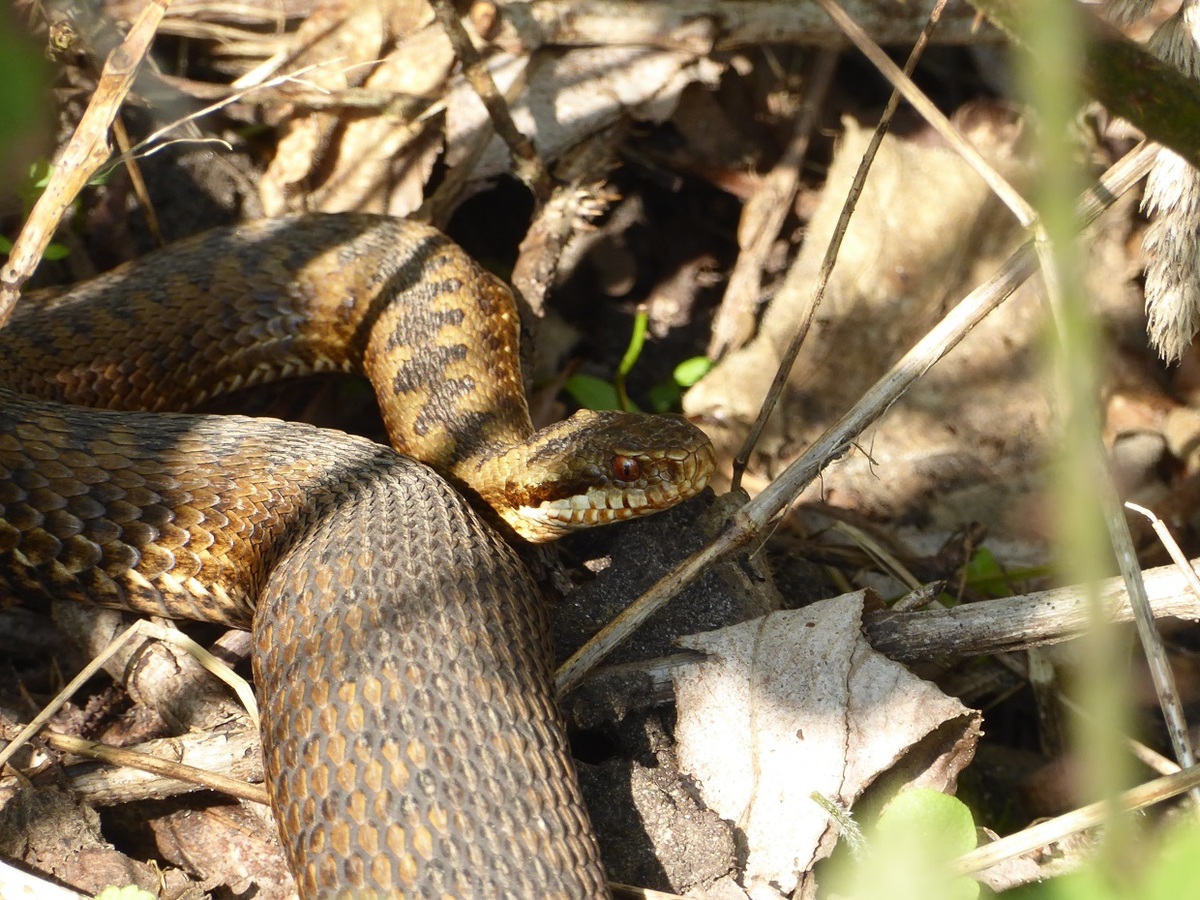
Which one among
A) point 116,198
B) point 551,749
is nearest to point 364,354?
point 116,198

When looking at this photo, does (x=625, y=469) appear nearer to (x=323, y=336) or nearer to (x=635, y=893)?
(x=635, y=893)

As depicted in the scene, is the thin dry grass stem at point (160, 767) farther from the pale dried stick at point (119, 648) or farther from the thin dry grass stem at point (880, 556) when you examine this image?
the thin dry grass stem at point (880, 556)

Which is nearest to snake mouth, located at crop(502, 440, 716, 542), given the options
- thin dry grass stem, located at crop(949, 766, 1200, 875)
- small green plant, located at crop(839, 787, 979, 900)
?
small green plant, located at crop(839, 787, 979, 900)

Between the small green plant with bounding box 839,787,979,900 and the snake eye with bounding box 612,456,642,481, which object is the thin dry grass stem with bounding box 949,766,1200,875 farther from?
the snake eye with bounding box 612,456,642,481

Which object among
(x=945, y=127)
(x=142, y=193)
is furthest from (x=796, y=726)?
(x=142, y=193)

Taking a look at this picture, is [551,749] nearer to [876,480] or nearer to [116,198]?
[876,480]

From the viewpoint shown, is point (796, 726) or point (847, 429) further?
point (847, 429)
